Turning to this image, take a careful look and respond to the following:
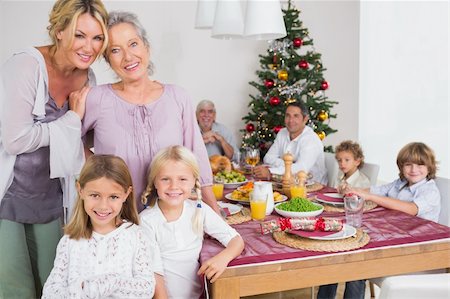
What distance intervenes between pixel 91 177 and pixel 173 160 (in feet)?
0.93

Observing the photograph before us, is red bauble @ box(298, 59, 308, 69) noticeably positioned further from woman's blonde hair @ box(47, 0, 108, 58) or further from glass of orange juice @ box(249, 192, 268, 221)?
woman's blonde hair @ box(47, 0, 108, 58)

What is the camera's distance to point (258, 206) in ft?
6.66

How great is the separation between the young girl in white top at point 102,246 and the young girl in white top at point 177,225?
66 mm

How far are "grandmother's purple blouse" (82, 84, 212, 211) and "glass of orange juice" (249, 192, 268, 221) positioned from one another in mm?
461

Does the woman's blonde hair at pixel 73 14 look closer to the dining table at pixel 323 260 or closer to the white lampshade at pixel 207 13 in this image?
the dining table at pixel 323 260

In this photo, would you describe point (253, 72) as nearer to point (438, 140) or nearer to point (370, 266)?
point (438, 140)

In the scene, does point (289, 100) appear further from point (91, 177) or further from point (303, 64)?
point (91, 177)

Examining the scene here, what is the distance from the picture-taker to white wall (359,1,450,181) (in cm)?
475

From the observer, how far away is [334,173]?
365cm

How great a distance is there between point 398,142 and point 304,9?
1.93 meters

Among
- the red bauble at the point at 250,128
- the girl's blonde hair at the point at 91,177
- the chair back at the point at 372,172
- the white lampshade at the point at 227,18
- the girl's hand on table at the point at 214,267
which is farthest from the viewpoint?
the red bauble at the point at 250,128

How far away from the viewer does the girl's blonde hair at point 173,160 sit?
1691mm

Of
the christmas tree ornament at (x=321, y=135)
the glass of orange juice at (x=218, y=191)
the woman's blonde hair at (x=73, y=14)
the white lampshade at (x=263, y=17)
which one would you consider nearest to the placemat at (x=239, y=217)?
the glass of orange juice at (x=218, y=191)

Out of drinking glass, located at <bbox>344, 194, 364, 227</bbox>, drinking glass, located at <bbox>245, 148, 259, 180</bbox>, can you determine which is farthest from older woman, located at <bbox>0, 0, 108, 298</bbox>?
drinking glass, located at <bbox>245, 148, 259, 180</bbox>
